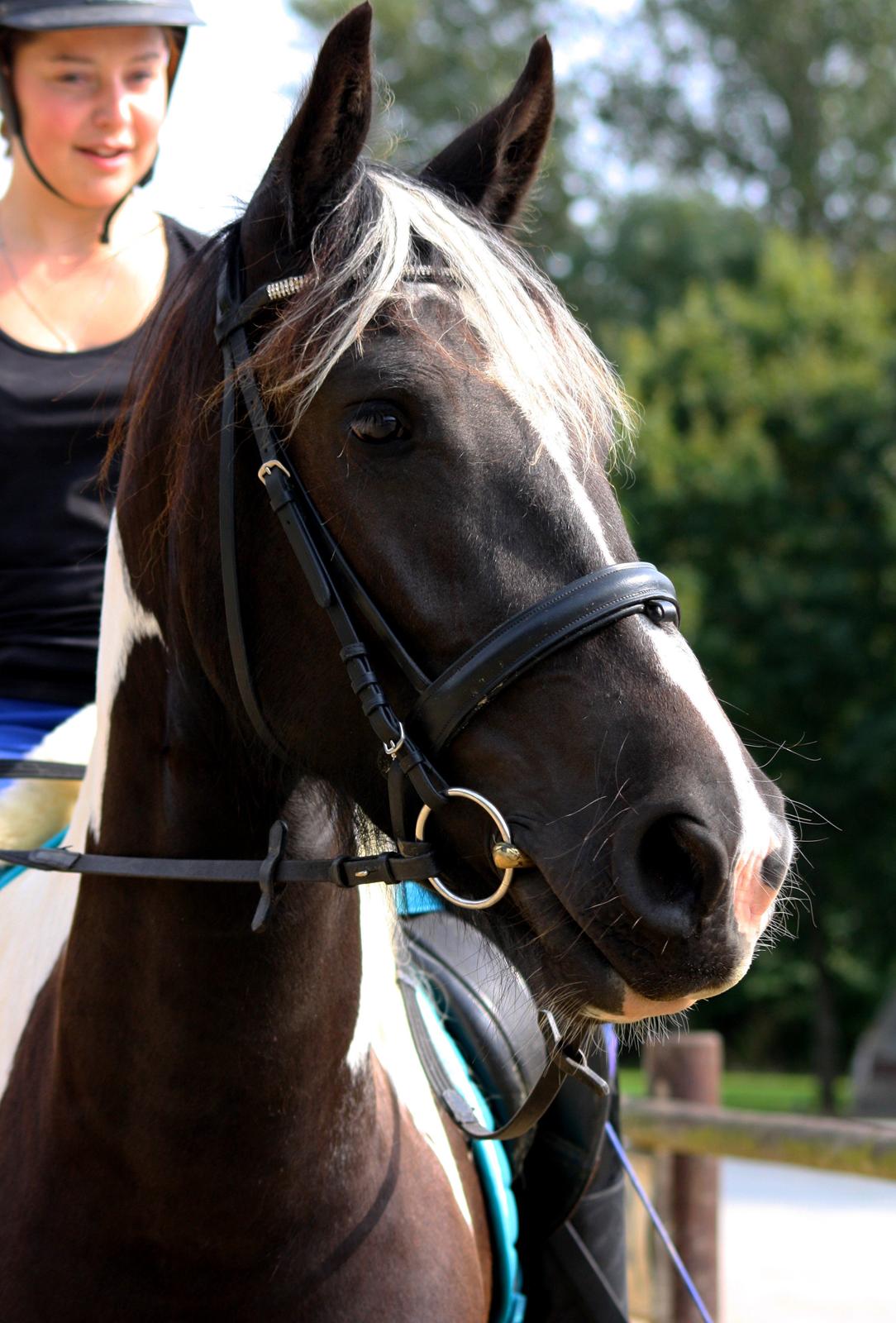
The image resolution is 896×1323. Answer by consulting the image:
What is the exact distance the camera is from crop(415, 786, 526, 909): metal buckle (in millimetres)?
1890

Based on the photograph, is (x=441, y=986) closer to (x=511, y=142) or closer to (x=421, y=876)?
(x=421, y=876)

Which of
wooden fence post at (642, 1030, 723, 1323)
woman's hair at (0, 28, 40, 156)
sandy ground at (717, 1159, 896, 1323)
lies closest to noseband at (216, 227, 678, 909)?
woman's hair at (0, 28, 40, 156)

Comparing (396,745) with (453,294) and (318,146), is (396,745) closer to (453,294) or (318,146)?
(453,294)

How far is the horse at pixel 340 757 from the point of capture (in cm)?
186

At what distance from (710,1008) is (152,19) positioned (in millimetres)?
28001

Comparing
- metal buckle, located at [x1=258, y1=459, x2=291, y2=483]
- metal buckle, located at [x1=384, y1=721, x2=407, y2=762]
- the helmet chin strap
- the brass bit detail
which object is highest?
the helmet chin strap

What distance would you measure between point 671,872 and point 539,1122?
138 centimetres

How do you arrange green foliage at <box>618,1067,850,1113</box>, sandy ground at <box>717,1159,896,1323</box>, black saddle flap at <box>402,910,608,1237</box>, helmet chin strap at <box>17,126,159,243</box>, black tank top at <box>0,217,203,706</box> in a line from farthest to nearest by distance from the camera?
green foliage at <box>618,1067,850,1113</box> → sandy ground at <box>717,1159,896,1323</box> → helmet chin strap at <box>17,126,159,243</box> → black tank top at <box>0,217,203,706</box> → black saddle flap at <box>402,910,608,1237</box>

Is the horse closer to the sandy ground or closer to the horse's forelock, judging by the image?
the horse's forelock

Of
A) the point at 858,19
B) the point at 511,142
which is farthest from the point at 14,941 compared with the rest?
the point at 858,19

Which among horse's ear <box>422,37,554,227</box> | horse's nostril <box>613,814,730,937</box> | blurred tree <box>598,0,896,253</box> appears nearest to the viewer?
horse's nostril <box>613,814,730,937</box>

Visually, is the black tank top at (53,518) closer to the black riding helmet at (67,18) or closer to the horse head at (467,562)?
the black riding helmet at (67,18)

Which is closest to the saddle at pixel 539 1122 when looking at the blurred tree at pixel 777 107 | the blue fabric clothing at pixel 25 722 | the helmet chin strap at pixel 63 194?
the blue fabric clothing at pixel 25 722

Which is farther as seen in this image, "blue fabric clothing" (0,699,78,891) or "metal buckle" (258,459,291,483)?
"blue fabric clothing" (0,699,78,891)
